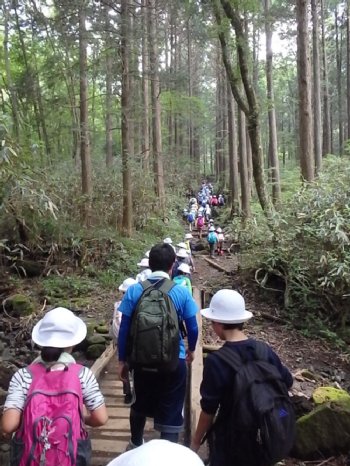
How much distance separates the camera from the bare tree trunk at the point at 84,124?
39.6 ft

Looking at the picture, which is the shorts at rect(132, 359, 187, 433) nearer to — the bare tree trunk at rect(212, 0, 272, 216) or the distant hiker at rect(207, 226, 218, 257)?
the bare tree trunk at rect(212, 0, 272, 216)

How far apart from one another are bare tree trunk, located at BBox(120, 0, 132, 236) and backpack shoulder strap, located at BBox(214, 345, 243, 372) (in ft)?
37.7

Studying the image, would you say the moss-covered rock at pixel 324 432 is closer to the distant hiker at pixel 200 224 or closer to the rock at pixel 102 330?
the rock at pixel 102 330

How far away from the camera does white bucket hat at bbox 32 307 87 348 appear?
2.29 meters

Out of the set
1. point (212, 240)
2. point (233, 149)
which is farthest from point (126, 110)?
point (233, 149)

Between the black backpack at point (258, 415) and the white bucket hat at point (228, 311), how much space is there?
25 cm

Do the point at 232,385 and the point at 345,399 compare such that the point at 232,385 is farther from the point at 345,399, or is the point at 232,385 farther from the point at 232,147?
the point at 232,147

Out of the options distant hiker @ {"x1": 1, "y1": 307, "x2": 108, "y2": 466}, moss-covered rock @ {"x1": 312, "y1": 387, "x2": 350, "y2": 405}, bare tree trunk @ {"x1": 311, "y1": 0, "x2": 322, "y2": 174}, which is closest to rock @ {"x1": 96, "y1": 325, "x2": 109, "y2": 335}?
moss-covered rock @ {"x1": 312, "y1": 387, "x2": 350, "y2": 405}

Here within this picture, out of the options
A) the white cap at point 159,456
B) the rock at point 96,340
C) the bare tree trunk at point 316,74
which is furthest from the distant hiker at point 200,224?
the white cap at point 159,456

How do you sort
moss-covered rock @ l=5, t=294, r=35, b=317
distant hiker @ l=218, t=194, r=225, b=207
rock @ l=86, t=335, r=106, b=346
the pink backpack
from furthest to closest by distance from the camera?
distant hiker @ l=218, t=194, r=225, b=207, moss-covered rock @ l=5, t=294, r=35, b=317, rock @ l=86, t=335, r=106, b=346, the pink backpack

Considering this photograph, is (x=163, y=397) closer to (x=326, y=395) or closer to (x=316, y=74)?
(x=326, y=395)

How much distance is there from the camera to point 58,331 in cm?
233

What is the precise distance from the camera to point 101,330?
8703mm

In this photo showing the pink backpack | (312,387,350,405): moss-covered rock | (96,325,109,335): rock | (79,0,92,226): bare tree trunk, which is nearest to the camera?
the pink backpack
